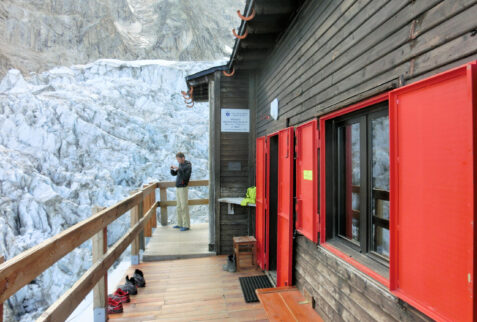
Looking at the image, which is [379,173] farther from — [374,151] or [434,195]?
[434,195]

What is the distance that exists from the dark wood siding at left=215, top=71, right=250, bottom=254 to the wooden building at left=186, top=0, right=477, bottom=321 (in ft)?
3.92

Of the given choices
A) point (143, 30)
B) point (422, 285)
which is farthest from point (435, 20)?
point (143, 30)

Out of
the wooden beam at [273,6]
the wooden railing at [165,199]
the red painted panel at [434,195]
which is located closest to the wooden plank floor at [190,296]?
the wooden railing at [165,199]

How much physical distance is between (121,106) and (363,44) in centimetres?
2925

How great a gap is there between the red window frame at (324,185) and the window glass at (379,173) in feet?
0.58

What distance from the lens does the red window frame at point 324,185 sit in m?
1.73

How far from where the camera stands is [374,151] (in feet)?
6.60

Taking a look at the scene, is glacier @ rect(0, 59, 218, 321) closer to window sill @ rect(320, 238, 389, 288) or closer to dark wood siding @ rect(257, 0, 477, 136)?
window sill @ rect(320, 238, 389, 288)

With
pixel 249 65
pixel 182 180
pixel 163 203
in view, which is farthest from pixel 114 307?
pixel 249 65

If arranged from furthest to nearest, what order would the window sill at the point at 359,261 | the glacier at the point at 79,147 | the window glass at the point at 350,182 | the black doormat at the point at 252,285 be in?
the glacier at the point at 79,147 < the black doormat at the point at 252,285 < the window glass at the point at 350,182 < the window sill at the point at 359,261

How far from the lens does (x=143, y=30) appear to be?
46.2 meters

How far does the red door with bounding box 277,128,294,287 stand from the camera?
331 cm

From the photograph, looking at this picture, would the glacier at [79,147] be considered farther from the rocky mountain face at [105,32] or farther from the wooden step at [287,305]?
the wooden step at [287,305]

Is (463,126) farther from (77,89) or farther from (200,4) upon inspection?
(200,4)
